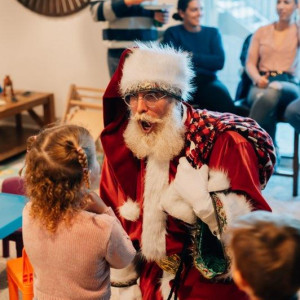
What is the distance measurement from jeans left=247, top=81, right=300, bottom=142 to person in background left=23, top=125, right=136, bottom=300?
2199 mm

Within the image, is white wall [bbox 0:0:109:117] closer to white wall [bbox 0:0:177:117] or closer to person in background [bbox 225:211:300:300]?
white wall [bbox 0:0:177:117]

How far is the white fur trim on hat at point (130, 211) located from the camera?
6.35 ft

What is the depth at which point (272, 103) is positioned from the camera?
357 centimetres

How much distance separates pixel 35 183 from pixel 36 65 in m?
3.85

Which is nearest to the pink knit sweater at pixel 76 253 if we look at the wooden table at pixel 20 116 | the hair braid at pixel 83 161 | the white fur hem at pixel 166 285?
the hair braid at pixel 83 161

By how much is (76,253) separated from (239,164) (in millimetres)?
615

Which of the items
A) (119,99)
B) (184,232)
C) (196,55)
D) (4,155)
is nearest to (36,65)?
(4,155)

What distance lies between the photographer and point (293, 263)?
1.12 metres

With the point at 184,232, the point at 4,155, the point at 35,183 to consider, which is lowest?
the point at 4,155

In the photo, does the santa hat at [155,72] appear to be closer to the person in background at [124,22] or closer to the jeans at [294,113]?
the jeans at [294,113]

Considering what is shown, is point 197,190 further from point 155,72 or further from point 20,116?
point 20,116

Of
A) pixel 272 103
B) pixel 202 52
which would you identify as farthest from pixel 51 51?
pixel 272 103

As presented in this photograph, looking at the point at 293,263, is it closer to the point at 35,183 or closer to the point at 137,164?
the point at 35,183

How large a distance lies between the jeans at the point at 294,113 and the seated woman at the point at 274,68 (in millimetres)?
132
